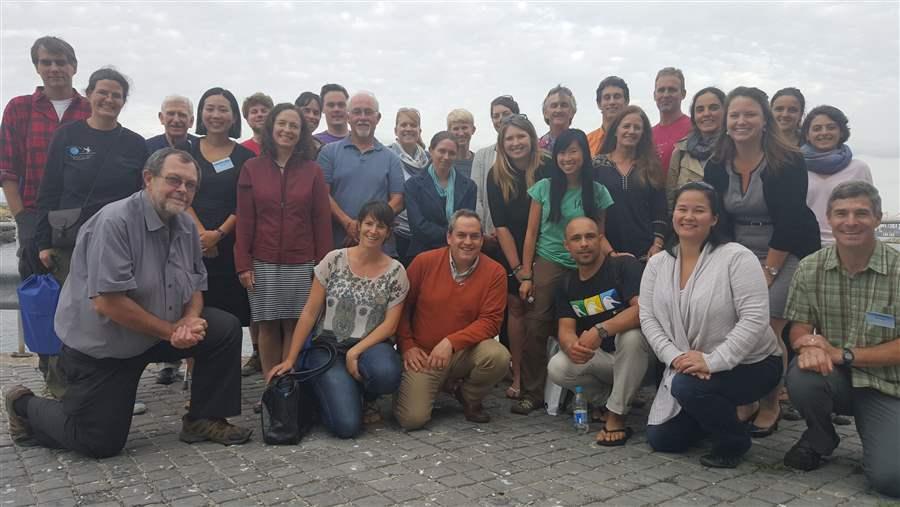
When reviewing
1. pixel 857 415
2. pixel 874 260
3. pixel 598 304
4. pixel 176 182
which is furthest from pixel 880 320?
pixel 176 182

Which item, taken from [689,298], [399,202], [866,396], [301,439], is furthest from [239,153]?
[866,396]

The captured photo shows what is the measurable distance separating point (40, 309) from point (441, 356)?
9.36 feet

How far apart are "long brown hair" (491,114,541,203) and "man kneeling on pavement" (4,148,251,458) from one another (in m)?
2.41

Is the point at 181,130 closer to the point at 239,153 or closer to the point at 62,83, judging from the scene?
the point at 239,153

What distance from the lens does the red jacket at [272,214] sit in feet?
16.5

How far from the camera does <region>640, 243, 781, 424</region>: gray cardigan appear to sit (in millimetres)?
3861

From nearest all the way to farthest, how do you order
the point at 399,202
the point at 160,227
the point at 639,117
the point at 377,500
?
1. the point at 377,500
2. the point at 160,227
3. the point at 639,117
4. the point at 399,202

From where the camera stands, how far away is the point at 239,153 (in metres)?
5.42

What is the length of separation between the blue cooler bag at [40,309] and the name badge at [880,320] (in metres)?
5.17

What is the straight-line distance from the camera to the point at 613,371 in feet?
→ 15.0

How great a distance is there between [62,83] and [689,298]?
4.94 metres

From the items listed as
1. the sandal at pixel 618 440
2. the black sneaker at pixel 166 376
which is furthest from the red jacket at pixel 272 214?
the sandal at pixel 618 440

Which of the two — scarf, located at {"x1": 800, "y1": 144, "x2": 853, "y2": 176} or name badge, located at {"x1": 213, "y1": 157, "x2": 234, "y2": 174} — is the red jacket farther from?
scarf, located at {"x1": 800, "y1": 144, "x2": 853, "y2": 176}

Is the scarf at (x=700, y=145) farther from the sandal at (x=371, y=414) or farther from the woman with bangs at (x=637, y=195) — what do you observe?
the sandal at (x=371, y=414)
